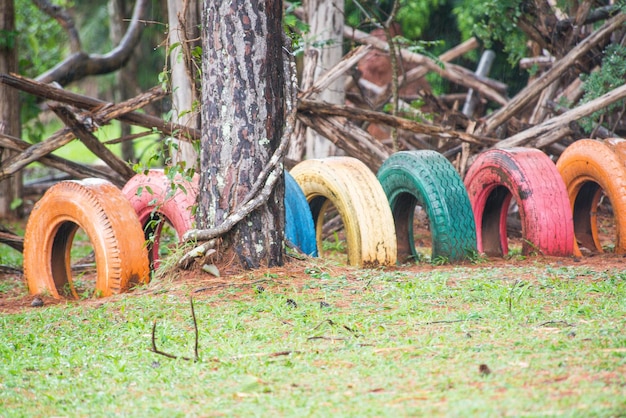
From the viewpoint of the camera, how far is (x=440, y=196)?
292 inches

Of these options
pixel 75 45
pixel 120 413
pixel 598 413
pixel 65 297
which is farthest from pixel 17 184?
pixel 598 413

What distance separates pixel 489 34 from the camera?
11.8 meters

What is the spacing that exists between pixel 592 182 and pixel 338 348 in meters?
5.31

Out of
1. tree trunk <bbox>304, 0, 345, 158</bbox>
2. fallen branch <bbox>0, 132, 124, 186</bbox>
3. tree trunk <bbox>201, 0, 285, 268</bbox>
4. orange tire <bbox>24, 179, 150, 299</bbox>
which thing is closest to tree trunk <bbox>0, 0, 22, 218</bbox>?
fallen branch <bbox>0, 132, 124, 186</bbox>

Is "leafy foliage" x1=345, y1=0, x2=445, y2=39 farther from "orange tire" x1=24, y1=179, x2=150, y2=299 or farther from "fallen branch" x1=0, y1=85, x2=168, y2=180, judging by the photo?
"orange tire" x1=24, y1=179, x2=150, y2=299

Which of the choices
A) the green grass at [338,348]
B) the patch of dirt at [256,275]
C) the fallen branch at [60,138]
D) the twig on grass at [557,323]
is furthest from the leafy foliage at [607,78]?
the twig on grass at [557,323]

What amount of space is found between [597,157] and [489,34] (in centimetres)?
441

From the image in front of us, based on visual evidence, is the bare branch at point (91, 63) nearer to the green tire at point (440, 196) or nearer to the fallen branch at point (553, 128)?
the fallen branch at point (553, 128)

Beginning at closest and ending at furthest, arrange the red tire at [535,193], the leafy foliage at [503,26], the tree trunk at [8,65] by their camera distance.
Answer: the red tire at [535,193] < the leafy foliage at [503,26] < the tree trunk at [8,65]

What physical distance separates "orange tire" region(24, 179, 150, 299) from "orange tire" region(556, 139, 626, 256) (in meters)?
4.36

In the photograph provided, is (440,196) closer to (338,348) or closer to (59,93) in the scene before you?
(338,348)

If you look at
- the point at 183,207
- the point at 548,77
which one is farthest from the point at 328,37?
the point at 183,207

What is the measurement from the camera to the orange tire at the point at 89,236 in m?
6.63

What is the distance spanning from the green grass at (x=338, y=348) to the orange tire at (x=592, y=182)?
6.00ft
